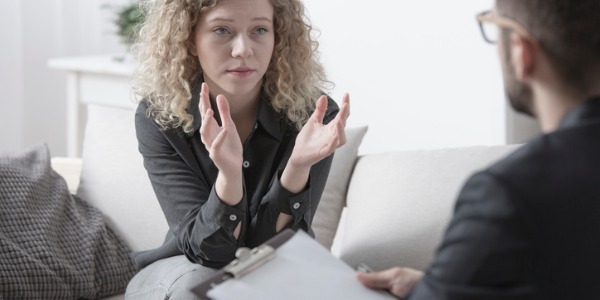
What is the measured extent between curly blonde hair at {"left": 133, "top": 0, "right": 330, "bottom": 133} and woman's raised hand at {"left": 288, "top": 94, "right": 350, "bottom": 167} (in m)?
0.27

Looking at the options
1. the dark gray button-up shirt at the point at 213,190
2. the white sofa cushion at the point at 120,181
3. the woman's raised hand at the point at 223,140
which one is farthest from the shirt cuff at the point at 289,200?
the white sofa cushion at the point at 120,181

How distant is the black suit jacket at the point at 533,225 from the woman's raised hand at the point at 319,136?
0.79m

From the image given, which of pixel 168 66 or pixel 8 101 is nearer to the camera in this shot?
pixel 168 66

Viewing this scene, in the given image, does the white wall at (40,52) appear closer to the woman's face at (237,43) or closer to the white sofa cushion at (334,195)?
the white sofa cushion at (334,195)

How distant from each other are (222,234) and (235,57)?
367mm

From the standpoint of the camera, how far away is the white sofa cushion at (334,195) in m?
2.41

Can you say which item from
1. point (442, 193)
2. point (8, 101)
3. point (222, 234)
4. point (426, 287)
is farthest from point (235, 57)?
point (8, 101)

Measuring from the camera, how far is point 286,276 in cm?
139

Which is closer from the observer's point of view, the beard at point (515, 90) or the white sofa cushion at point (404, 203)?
the beard at point (515, 90)

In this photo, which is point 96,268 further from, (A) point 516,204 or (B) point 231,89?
(A) point 516,204

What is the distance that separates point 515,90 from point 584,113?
0.33 feet

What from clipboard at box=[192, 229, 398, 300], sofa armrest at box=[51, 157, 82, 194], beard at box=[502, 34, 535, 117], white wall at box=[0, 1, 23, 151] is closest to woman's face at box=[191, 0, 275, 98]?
clipboard at box=[192, 229, 398, 300]

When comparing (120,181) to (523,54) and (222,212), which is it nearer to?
(222,212)

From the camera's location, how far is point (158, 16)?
2232 mm
